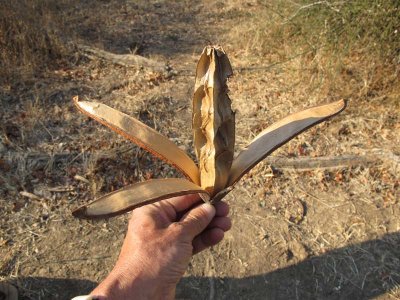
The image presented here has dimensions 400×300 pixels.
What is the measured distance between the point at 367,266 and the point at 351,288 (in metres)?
0.23

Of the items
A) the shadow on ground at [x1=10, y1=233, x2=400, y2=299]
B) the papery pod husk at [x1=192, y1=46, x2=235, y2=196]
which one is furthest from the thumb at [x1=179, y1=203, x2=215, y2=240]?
the shadow on ground at [x1=10, y1=233, x2=400, y2=299]

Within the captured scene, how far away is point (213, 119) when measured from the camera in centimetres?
143

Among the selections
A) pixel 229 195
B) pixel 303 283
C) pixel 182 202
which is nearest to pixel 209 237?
pixel 182 202

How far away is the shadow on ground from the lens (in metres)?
2.62

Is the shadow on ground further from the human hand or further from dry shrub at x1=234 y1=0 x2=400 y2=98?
dry shrub at x1=234 y1=0 x2=400 y2=98

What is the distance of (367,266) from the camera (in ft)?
9.32

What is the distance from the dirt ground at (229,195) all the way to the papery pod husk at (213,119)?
1.37 m

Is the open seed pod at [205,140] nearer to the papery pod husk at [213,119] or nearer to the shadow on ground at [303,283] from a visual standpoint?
the papery pod husk at [213,119]

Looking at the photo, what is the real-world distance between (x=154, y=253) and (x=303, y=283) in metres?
1.51

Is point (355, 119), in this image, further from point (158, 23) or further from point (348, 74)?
point (158, 23)

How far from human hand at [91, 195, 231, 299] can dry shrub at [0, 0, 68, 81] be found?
10.5ft

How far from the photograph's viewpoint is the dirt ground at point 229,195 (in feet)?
8.95

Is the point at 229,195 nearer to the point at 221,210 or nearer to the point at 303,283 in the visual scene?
the point at 303,283

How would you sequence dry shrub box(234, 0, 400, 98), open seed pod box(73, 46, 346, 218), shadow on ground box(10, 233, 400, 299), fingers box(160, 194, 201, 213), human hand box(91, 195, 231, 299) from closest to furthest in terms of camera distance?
1. open seed pod box(73, 46, 346, 218)
2. human hand box(91, 195, 231, 299)
3. fingers box(160, 194, 201, 213)
4. shadow on ground box(10, 233, 400, 299)
5. dry shrub box(234, 0, 400, 98)
